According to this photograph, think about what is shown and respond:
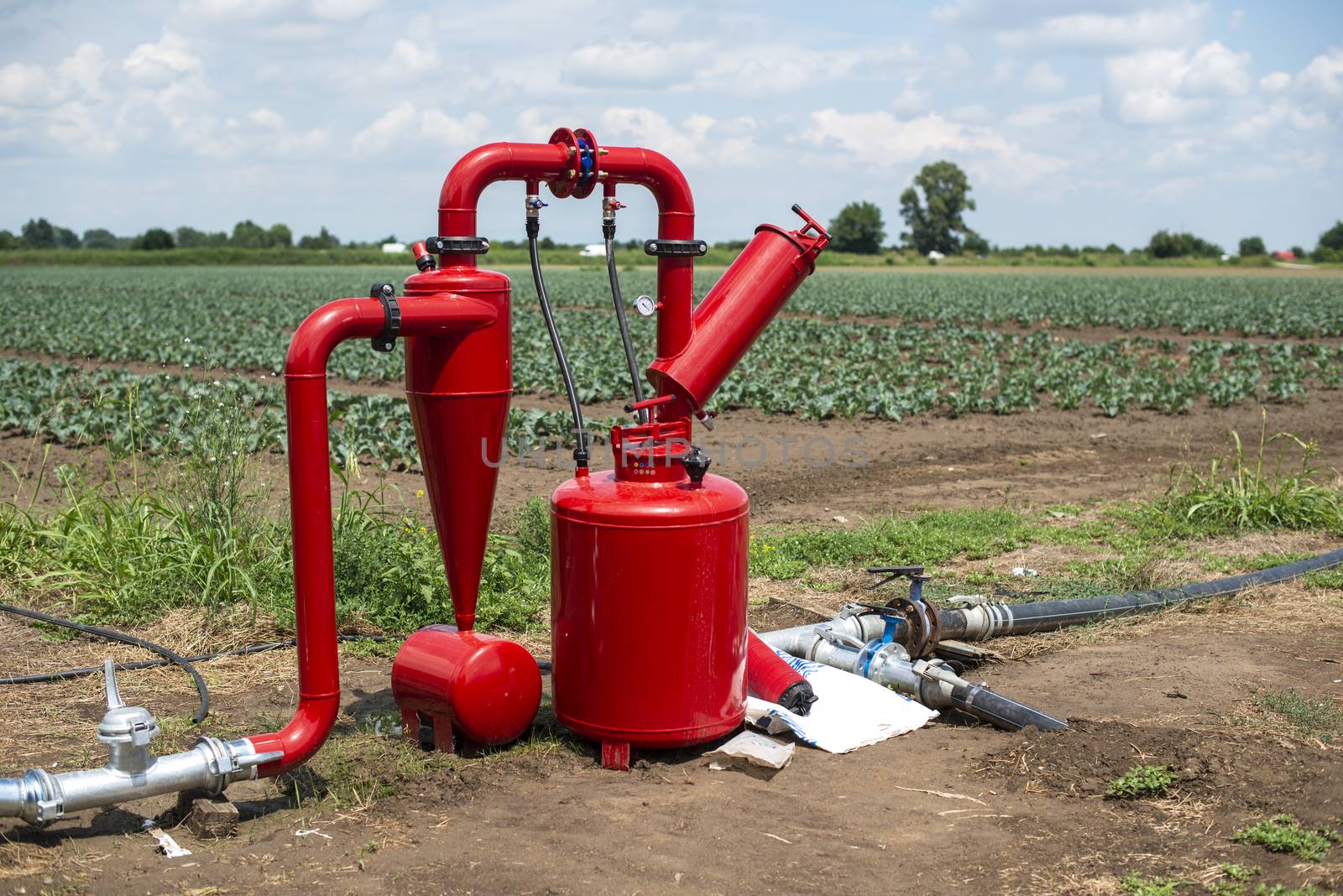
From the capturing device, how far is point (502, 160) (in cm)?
436

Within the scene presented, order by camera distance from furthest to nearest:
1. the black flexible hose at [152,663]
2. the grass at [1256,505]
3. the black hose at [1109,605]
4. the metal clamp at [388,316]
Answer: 1. the grass at [1256,505]
2. the black hose at [1109,605]
3. the black flexible hose at [152,663]
4. the metal clamp at [388,316]

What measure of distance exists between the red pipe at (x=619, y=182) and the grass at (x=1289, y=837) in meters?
2.55

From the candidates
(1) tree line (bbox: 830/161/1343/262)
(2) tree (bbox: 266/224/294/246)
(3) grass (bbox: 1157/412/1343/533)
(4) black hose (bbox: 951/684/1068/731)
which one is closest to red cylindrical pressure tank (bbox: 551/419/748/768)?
(4) black hose (bbox: 951/684/1068/731)

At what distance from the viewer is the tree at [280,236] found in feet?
327

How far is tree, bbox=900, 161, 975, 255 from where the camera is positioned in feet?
333

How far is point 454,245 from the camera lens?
14.1 feet

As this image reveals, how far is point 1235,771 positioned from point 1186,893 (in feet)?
2.88

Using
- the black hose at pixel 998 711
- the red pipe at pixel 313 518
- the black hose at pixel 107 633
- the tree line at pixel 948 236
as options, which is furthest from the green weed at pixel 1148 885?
the tree line at pixel 948 236

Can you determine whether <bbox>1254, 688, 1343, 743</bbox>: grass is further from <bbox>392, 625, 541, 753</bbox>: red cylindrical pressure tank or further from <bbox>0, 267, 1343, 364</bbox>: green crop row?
<bbox>0, 267, 1343, 364</bbox>: green crop row

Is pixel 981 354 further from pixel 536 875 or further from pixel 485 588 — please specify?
pixel 536 875

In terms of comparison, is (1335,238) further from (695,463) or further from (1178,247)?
(695,463)

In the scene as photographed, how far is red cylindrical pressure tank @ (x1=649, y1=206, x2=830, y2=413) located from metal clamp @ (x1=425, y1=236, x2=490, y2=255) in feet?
2.70

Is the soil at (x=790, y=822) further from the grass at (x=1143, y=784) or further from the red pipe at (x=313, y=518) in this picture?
the red pipe at (x=313, y=518)

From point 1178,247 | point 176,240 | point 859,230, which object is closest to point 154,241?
point 176,240
